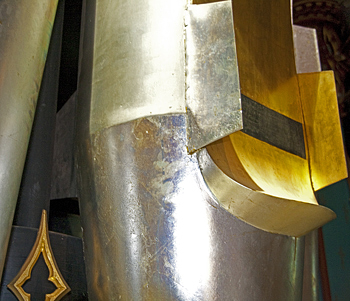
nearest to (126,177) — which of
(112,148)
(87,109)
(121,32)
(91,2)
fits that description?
(112,148)

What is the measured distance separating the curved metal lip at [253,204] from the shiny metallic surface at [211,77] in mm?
57

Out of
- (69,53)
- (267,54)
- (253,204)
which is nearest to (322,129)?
(267,54)

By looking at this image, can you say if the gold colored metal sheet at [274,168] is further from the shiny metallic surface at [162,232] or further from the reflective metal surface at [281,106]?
the shiny metallic surface at [162,232]

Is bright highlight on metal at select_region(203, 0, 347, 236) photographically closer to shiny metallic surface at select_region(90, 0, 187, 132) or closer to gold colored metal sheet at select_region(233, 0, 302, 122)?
gold colored metal sheet at select_region(233, 0, 302, 122)

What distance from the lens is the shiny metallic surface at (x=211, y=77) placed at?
2.35ft

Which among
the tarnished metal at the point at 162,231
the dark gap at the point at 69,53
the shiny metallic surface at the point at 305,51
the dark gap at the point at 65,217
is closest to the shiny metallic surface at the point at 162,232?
the tarnished metal at the point at 162,231

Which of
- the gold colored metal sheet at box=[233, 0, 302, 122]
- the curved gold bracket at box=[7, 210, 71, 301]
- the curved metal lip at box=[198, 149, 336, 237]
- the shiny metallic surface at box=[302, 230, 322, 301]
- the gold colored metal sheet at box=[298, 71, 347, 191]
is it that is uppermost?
the gold colored metal sheet at box=[233, 0, 302, 122]

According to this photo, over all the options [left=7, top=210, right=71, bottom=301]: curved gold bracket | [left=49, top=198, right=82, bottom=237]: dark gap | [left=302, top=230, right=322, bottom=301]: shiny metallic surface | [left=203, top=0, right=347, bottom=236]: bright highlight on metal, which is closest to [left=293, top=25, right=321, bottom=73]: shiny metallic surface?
[left=203, top=0, right=347, bottom=236]: bright highlight on metal

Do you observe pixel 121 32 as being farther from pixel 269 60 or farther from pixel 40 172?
pixel 269 60

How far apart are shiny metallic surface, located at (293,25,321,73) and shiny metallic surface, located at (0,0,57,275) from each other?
751 mm

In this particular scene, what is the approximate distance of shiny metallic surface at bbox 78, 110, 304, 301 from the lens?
0.71 meters

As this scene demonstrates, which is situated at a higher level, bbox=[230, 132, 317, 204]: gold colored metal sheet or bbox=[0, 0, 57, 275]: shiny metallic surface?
bbox=[0, 0, 57, 275]: shiny metallic surface

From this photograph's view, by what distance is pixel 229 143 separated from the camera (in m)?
0.86

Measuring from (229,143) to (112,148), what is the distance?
23 centimetres
